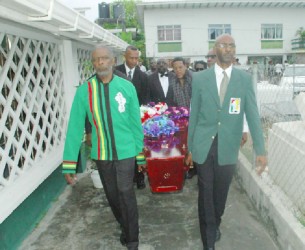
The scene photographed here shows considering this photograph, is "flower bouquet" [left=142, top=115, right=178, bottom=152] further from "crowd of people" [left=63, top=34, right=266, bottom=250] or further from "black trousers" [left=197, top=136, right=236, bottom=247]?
"black trousers" [left=197, top=136, right=236, bottom=247]

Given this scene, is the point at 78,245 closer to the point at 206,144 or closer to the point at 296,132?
the point at 206,144

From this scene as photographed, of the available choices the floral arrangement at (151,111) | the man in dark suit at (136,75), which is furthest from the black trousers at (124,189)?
the man in dark suit at (136,75)

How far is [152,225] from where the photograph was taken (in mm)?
3803

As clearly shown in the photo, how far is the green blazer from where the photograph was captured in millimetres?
2955

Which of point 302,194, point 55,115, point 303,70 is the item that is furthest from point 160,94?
point 303,70

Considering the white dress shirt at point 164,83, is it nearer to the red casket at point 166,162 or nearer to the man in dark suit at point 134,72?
the man in dark suit at point 134,72

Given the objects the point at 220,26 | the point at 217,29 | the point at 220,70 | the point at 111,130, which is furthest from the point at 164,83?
the point at 220,26

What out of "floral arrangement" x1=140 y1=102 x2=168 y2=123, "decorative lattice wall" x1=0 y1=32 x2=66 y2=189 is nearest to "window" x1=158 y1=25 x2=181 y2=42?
"decorative lattice wall" x1=0 y1=32 x2=66 y2=189

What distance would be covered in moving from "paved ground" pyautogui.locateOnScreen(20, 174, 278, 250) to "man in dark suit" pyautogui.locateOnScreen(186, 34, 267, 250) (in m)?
0.43

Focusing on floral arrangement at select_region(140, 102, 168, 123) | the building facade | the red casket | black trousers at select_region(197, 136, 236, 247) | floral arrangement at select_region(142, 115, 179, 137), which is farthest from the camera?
the building facade

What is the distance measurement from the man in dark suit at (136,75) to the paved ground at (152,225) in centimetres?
25

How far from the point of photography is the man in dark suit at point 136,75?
16.2 feet

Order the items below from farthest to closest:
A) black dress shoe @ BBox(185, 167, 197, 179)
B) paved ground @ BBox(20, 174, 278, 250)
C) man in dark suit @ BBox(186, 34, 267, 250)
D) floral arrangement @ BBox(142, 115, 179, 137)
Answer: black dress shoe @ BBox(185, 167, 197, 179), floral arrangement @ BBox(142, 115, 179, 137), paved ground @ BBox(20, 174, 278, 250), man in dark suit @ BBox(186, 34, 267, 250)

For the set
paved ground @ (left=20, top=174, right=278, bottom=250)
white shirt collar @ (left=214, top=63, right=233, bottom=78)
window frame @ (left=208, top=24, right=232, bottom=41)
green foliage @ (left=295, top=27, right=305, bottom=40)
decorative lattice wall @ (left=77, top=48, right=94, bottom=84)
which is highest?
window frame @ (left=208, top=24, right=232, bottom=41)
